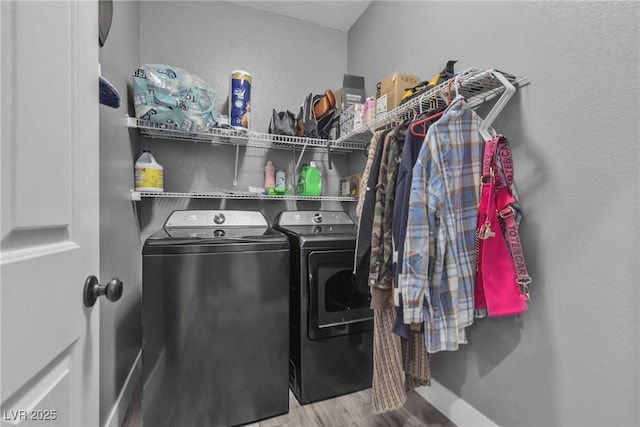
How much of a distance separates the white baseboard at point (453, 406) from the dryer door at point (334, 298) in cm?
51

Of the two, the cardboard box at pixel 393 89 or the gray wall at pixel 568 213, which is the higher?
the cardboard box at pixel 393 89

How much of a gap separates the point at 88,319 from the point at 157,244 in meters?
0.70

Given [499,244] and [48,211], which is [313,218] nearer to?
[499,244]

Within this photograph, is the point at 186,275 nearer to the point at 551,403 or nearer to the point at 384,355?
the point at 384,355

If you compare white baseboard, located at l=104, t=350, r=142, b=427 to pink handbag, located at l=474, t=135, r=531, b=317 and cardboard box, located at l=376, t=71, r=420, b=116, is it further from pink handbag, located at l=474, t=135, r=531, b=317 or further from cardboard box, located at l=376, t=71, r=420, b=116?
cardboard box, located at l=376, t=71, r=420, b=116

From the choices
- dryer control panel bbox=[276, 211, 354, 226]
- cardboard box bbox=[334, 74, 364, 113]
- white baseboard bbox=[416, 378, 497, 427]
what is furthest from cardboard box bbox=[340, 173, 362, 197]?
white baseboard bbox=[416, 378, 497, 427]

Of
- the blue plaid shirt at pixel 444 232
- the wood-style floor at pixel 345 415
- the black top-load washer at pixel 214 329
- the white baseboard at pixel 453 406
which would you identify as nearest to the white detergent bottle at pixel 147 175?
the black top-load washer at pixel 214 329

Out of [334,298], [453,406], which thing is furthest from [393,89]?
[453,406]

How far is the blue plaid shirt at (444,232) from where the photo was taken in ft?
3.42

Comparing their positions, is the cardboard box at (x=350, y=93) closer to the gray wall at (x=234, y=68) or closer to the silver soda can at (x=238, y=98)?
the gray wall at (x=234, y=68)

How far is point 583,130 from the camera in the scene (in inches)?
37.8

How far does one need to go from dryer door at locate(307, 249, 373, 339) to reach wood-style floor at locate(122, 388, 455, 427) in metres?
0.41

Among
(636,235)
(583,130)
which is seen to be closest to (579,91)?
(583,130)

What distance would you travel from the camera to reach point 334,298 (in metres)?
1.64
